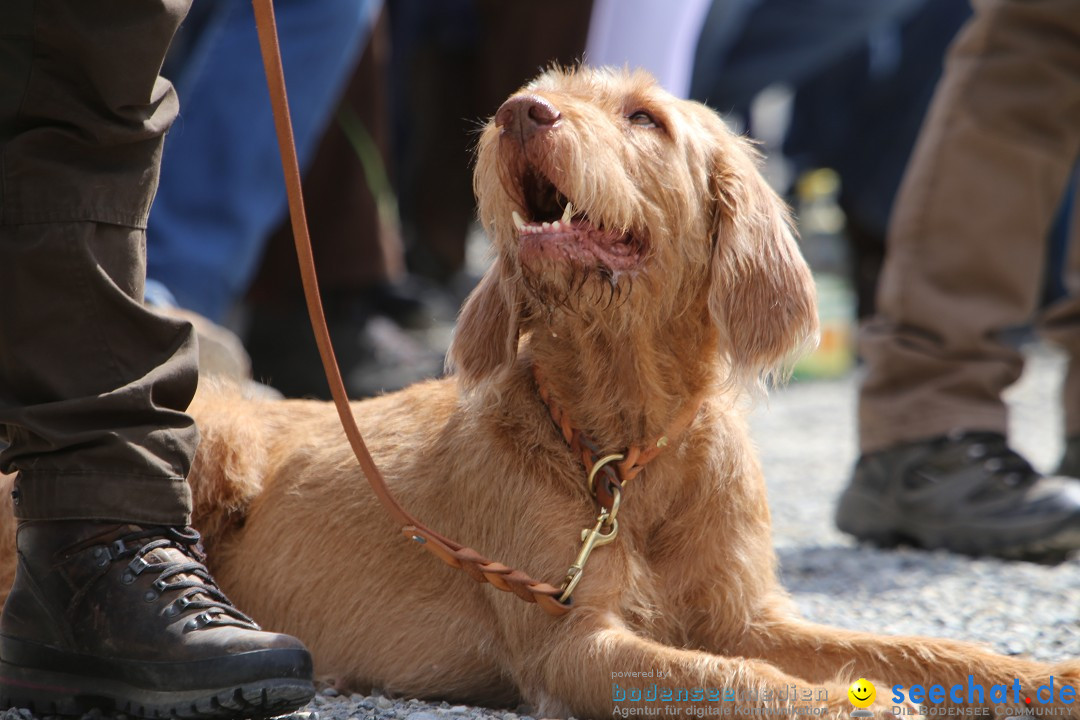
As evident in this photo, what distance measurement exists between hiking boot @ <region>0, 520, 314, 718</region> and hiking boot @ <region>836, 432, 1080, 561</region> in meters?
2.80

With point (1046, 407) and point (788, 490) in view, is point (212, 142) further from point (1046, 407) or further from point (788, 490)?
point (1046, 407)

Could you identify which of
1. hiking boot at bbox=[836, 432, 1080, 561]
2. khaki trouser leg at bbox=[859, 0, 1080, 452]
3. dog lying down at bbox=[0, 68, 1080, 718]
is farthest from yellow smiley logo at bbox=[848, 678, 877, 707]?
khaki trouser leg at bbox=[859, 0, 1080, 452]

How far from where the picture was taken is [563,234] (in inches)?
115

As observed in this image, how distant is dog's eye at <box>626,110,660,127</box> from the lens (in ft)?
10.4

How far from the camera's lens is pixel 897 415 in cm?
479

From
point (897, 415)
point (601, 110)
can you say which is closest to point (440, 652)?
point (601, 110)

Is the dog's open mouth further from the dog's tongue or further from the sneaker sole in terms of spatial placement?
the sneaker sole

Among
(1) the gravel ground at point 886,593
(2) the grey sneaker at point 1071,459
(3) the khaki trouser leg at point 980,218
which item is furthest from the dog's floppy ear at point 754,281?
(2) the grey sneaker at point 1071,459

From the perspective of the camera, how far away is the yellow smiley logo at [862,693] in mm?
2521

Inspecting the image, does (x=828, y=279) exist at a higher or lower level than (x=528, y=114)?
lower

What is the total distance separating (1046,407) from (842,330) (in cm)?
173

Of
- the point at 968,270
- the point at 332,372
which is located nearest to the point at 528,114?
the point at 332,372

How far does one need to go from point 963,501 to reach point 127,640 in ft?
10.4

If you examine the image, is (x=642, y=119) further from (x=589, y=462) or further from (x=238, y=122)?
(x=238, y=122)
